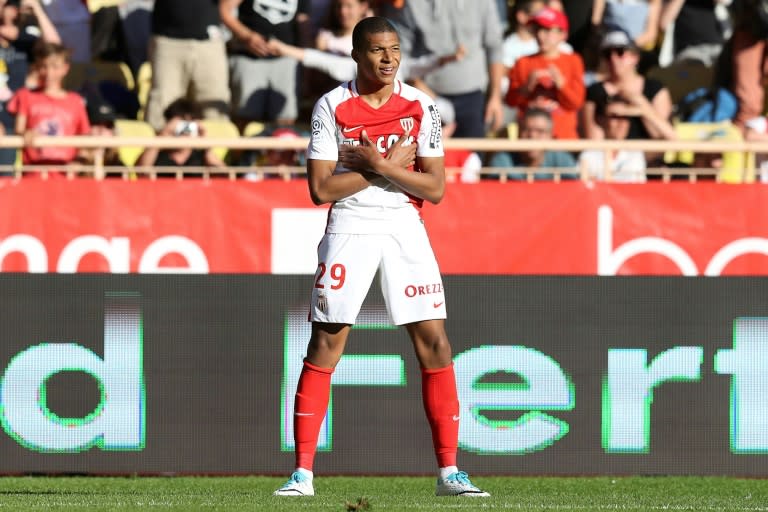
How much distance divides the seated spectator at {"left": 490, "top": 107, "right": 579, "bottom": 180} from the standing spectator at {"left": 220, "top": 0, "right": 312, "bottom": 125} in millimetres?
2001

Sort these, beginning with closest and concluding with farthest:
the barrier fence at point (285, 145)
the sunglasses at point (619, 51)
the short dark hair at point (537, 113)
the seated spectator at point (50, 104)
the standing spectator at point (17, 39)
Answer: the barrier fence at point (285, 145) → the seated spectator at point (50, 104) → the short dark hair at point (537, 113) → the standing spectator at point (17, 39) → the sunglasses at point (619, 51)

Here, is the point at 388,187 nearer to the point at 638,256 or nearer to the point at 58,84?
the point at 638,256

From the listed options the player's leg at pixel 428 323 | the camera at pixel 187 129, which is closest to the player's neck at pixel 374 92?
the player's leg at pixel 428 323

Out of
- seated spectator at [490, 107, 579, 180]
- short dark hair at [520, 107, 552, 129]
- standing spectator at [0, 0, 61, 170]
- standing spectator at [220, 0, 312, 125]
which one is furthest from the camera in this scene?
standing spectator at [220, 0, 312, 125]

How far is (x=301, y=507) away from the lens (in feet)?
20.1

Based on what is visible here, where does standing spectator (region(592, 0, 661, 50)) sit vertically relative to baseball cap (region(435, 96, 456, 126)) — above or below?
above

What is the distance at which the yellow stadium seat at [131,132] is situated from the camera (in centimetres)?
1234

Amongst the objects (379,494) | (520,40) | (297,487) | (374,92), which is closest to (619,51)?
(520,40)

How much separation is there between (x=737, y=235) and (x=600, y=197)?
104 centimetres

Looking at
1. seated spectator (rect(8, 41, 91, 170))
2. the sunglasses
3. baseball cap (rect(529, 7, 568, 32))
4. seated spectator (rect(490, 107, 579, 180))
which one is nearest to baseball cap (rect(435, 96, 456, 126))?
seated spectator (rect(490, 107, 579, 180))

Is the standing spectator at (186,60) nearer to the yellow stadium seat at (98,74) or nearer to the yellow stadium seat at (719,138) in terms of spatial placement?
the yellow stadium seat at (98,74)

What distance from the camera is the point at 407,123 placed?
6.76 m

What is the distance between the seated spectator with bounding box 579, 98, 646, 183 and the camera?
38.5 feet

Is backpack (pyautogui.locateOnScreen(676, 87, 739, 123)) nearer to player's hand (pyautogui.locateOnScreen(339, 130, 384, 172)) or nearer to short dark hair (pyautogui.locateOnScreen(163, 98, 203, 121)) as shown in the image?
short dark hair (pyautogui.locateOnScreen(163, 98, 203, 121))
